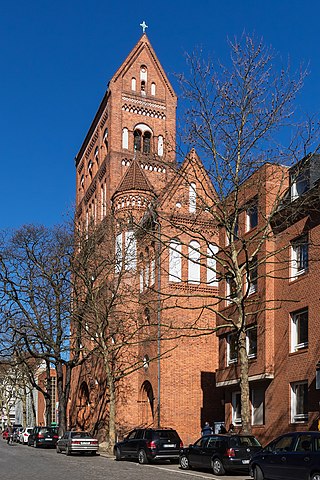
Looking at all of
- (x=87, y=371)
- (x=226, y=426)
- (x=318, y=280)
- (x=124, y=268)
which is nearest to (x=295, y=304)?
(x=318, y=280)

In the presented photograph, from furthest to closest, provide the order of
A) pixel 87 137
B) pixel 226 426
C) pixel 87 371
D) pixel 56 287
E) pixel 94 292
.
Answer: pixel 87 137, pixel 87 371, pixel 56 287, pixel 94 292, pixel 226 426

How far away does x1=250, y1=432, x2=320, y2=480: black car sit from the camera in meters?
16.2

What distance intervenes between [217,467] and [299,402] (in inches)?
247

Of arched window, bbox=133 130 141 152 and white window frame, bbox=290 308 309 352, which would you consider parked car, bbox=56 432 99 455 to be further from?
arched window, bbox=133 130 141 152

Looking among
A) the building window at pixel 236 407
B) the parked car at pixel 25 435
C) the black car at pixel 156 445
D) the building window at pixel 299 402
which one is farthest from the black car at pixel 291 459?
the parked car at pixel 25 435

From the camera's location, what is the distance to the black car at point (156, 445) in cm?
2673

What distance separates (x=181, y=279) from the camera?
31594 mm

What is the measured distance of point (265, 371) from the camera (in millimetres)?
28188

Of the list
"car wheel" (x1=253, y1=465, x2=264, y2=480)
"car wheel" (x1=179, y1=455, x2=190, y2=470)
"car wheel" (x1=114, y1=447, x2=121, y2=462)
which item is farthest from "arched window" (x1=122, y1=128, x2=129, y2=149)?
"car wheel" (x1=253, y1=465, x2=264, y2=480)

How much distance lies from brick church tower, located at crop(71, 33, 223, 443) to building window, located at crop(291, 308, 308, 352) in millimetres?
4032

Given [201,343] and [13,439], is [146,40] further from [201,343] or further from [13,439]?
[13,439]

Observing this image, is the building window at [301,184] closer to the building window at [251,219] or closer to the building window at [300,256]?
the building window at [300,256]

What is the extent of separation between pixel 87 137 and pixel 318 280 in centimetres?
4301

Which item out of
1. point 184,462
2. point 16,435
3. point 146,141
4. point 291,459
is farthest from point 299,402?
point 16,435
